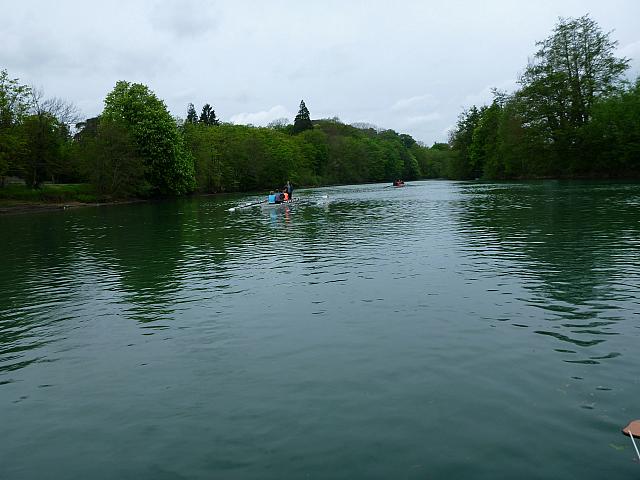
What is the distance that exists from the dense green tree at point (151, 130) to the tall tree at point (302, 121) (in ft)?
304

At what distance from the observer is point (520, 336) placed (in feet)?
35.5

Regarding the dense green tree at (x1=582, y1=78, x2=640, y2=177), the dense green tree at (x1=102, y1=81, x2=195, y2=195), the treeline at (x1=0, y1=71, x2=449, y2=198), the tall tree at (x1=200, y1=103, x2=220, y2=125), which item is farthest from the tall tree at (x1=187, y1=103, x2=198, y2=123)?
the dense green tree at (x1=582, y1=78, x2=640, y2=177)

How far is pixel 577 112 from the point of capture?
88.9 m

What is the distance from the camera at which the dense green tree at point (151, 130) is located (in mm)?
83125

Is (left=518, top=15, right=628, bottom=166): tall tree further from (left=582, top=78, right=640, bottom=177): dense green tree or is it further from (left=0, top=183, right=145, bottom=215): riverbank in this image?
(left=0, top=183, right=145, bottom=215): riverbank

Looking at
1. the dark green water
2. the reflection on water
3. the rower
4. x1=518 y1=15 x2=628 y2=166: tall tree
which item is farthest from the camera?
x1=518 y1=15 x2=628 y2=166: tall tree

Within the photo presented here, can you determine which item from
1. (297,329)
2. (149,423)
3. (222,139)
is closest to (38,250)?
(297,329)

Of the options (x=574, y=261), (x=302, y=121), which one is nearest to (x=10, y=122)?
(x=574, y=261)

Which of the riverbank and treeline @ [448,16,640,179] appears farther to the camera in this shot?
treeline @ [448,16,640,179]

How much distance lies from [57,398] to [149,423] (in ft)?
7.42

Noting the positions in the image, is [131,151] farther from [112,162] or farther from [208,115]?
[208,115]

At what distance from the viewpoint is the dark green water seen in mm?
6711

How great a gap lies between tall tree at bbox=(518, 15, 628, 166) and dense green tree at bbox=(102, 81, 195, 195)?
61.0m

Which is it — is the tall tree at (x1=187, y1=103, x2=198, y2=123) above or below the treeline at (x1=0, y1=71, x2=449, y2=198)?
above
